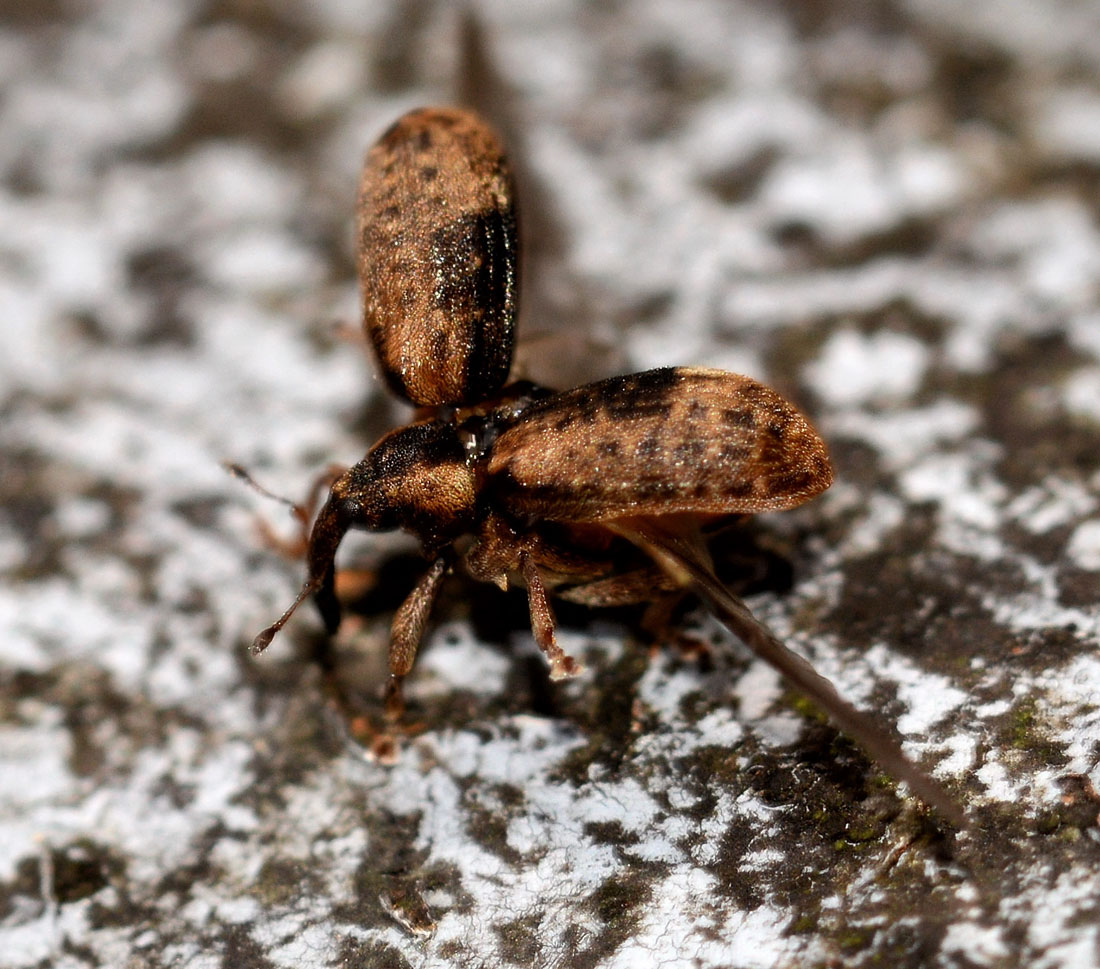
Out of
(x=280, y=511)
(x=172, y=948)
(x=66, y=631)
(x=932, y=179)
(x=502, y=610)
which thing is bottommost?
(x=172, y=948)

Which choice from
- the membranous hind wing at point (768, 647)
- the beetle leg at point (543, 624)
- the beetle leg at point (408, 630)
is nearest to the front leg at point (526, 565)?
the beetle leg at point (543, 624)

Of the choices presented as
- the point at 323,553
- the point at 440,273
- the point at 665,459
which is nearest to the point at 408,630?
the point at 323,553

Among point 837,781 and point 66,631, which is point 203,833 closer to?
point 66,631

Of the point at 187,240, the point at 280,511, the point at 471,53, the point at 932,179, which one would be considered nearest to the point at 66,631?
the point at 280,511

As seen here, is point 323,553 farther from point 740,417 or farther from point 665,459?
point 740,417

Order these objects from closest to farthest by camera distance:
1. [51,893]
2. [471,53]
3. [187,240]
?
[51,893], [471,53], [187,240]

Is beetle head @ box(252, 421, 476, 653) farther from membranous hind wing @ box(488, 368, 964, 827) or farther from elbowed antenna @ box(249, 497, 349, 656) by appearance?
membranous hind wing @ box(488, 368, 964, 827)

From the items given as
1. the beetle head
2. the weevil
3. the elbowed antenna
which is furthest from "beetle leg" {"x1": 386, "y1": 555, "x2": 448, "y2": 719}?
the elbowed antenna
